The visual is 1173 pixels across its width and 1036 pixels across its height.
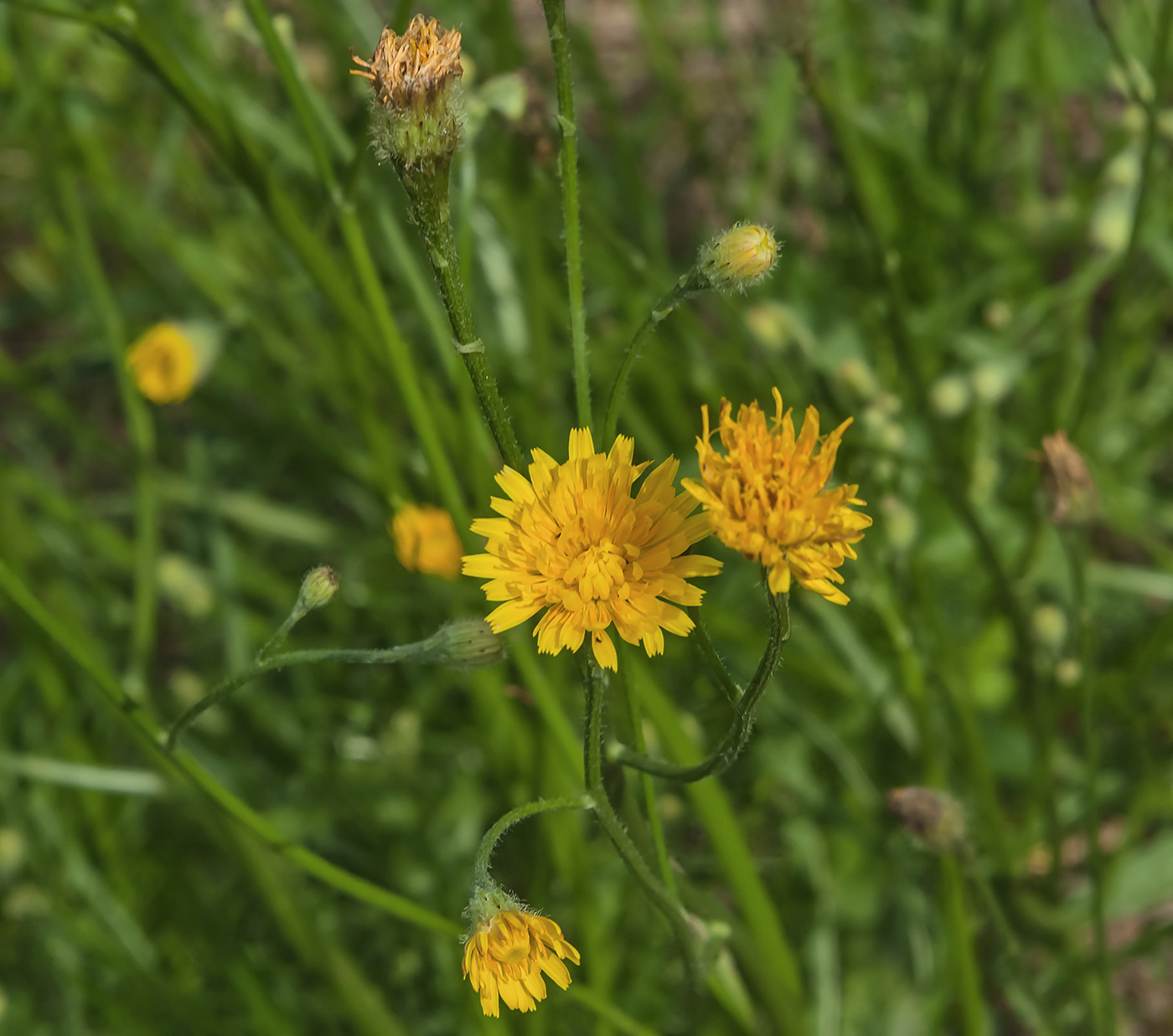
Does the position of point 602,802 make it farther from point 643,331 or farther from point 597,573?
point 643,331

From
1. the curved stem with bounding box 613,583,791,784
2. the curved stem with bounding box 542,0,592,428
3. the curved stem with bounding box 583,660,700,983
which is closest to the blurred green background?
the curved stem with bounding box 583,660,700,983

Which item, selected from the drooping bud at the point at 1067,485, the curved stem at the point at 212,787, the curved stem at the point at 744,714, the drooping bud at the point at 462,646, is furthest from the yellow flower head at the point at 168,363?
the drooping bud at the point at 1067,485

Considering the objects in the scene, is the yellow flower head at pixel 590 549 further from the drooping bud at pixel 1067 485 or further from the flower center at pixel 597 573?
the drooping bud at pixel 1067 485

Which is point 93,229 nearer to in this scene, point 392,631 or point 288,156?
point 288,156

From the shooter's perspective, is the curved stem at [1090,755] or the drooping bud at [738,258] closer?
the drooping bud at [738,258]

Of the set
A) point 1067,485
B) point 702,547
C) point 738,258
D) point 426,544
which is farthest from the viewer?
point 702,547

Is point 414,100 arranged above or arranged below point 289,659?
above

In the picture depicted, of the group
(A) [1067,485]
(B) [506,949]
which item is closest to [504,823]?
(B) [506,949]

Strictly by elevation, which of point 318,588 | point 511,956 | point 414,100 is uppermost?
point 414,100
